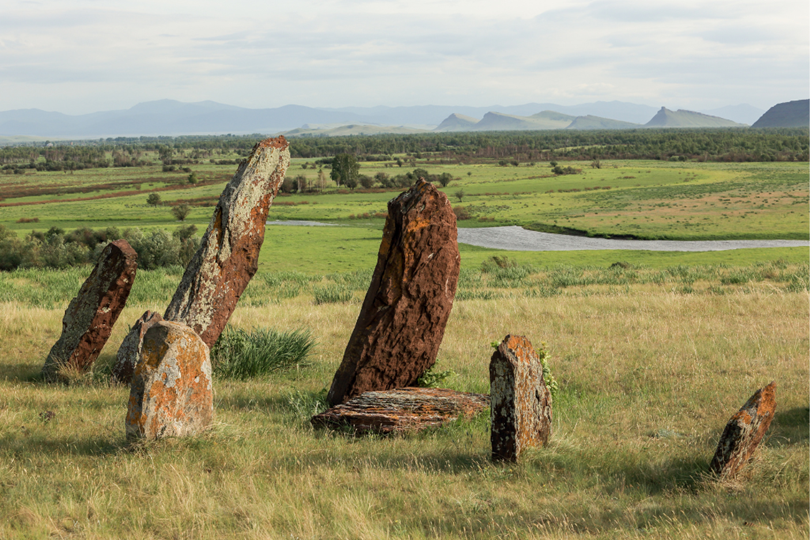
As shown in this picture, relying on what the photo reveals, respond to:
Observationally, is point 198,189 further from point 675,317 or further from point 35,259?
point 675,317

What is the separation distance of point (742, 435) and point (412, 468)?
11.9 ft

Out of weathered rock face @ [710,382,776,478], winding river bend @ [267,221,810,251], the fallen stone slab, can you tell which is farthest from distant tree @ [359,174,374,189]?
weathered rock face @ [710,382,776,478]

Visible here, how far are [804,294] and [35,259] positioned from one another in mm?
41473

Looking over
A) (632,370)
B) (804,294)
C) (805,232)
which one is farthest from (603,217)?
(632,370)

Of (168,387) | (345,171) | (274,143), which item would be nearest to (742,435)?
(168,387)

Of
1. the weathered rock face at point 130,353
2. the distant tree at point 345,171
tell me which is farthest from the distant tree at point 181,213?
the weathered rock face at point 130,353

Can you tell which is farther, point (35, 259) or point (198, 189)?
point (198, 189)

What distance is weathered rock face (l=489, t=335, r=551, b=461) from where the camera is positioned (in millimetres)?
7492

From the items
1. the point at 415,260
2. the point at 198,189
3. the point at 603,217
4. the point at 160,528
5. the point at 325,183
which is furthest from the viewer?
the point at 325,183

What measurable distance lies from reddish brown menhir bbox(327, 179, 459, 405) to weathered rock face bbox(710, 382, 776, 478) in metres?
4.26

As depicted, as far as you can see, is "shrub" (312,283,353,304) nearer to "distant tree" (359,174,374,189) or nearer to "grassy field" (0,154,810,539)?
"grassy field" (0,154,810,539)

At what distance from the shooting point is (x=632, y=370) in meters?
12.5

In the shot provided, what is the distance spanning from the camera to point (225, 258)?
1148 cm

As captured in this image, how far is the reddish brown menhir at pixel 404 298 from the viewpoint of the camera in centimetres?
991
